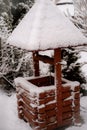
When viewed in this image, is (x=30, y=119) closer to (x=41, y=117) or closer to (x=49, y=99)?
(x=41, y=117)

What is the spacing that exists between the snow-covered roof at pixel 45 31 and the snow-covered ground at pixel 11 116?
1970 millimetres

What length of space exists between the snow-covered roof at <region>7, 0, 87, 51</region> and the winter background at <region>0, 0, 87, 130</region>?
1.61 metres

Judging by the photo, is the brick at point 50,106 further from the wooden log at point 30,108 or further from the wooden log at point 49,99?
the wooden log at point 30,108

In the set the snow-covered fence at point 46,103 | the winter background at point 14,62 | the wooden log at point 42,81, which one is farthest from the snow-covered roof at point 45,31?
the winter background at point 14,62

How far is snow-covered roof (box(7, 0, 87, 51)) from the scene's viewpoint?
6027 mm

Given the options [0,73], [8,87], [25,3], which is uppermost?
[25,3]

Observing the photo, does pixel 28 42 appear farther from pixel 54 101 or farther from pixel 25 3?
pixel 25 3

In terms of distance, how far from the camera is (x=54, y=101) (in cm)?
659

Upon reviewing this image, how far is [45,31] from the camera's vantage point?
618 centimetres

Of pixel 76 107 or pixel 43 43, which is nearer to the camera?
pixel 43 43

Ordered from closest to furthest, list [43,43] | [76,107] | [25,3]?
[43,43] < [76,107] < [25,3]

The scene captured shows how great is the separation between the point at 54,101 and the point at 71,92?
18.7 inches

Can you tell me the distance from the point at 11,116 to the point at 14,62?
236 centimetres

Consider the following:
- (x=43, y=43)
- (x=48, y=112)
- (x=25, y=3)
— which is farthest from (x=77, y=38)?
(x=25, y=3)
